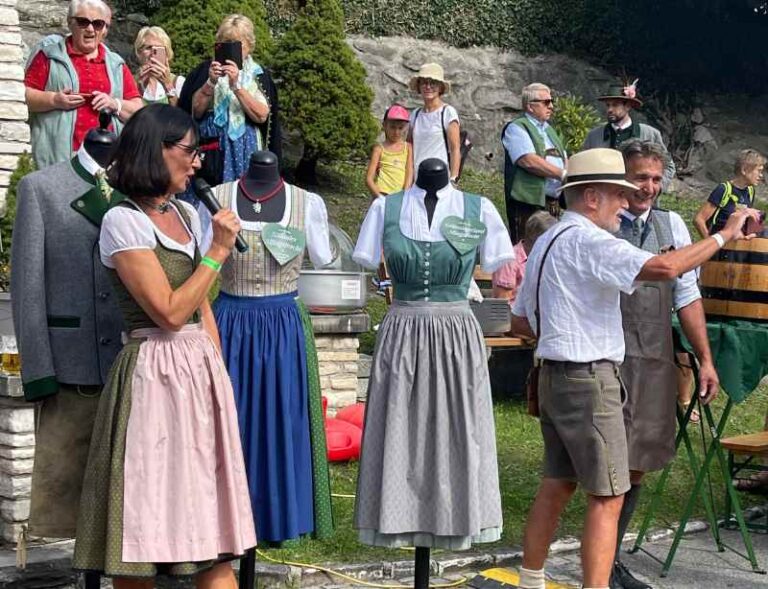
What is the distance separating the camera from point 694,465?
638cm

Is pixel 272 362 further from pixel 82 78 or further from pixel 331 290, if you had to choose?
pixel 331 290

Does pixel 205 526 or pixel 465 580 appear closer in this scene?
pixel 205 526

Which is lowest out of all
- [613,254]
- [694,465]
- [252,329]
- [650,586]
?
[650,586]

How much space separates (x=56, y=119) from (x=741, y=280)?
3540mm

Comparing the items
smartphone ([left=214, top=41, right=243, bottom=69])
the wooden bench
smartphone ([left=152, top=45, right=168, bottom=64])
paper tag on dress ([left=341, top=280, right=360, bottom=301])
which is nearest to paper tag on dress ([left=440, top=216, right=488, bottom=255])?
the wooden bench

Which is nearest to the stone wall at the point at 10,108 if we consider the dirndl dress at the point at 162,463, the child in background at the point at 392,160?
the child in background at the point at 392,160

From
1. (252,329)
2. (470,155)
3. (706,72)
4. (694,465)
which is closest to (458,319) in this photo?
(252,329)

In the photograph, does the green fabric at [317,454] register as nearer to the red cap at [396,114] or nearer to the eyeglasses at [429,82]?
the eyeglasses at [429,82]

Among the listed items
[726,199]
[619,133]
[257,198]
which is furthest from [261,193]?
[726,199]

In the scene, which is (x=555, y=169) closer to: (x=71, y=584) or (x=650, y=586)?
(x=650, y=586)

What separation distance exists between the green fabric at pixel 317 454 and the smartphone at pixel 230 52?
2120mm

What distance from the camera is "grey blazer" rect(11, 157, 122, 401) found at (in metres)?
4.63

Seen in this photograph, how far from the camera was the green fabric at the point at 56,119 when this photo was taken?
6.95m

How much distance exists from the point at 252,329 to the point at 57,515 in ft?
3.76
